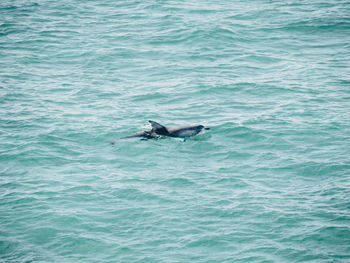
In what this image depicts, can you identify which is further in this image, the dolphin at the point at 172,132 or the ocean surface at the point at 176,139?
the dolphin at the point at 172,132

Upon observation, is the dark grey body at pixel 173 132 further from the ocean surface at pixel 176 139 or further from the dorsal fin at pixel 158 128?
the ocean surface at pixel 176 139

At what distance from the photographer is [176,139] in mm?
20266

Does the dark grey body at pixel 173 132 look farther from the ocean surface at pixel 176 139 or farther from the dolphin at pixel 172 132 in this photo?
the ocean surface at pixel 176 139

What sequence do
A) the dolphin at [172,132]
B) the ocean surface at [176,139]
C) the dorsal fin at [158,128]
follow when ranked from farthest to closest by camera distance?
1. the dolphin at [172,132]
2. the dorsal fin at [158,128]
3. the ocean surface at [176,139]

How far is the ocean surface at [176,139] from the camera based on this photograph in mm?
14992

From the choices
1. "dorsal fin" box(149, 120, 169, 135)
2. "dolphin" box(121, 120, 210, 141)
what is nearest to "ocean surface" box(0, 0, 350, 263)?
"dolphin" box(121, 120, 210, 141)

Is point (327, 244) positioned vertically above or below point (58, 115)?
below

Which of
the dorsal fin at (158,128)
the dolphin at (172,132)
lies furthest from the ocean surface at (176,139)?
the dorsal fin at (158,128)

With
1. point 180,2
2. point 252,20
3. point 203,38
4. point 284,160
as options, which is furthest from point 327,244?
point 180,2

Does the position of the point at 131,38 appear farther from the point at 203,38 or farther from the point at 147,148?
the point at 147,148

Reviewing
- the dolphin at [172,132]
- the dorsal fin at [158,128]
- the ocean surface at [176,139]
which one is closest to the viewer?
the ocean surface at [176,139]

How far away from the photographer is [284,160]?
1888 cm

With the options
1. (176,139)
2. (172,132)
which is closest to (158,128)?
(172,132)

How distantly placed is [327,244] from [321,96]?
10592mm
